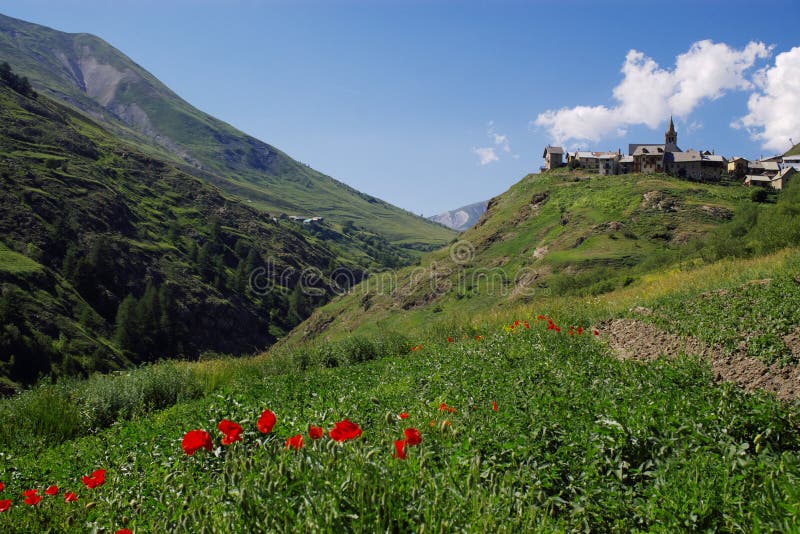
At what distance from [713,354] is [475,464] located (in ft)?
22.9

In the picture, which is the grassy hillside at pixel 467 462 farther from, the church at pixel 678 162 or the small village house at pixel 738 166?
the small village house at pixel 738 166

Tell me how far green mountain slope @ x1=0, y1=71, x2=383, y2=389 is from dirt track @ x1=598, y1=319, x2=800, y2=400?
51128 millimetres

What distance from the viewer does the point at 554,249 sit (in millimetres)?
55469

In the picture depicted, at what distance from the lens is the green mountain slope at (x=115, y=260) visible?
5872 centimetres

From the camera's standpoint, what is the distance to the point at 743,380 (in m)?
7.65

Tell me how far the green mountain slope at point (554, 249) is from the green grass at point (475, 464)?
28472mm

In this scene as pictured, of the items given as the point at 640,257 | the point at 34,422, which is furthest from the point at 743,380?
the point at 640,257

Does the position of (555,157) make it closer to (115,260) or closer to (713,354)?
(115,260)

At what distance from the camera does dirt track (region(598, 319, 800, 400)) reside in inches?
286

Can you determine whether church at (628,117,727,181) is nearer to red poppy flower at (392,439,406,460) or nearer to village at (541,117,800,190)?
village at (541,117,800,190)

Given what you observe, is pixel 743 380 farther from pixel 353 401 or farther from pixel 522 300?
pixel 522 300

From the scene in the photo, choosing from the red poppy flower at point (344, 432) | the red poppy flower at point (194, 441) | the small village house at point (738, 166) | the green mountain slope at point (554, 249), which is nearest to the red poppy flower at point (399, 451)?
the red poppy flower at point (344, 432)

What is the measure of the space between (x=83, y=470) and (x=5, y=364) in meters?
54.9

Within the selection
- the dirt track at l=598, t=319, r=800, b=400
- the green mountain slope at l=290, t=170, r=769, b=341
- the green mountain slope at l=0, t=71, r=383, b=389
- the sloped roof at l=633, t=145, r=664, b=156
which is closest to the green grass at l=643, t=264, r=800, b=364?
the dirt track at l=598, t=319, r=800, b=400
